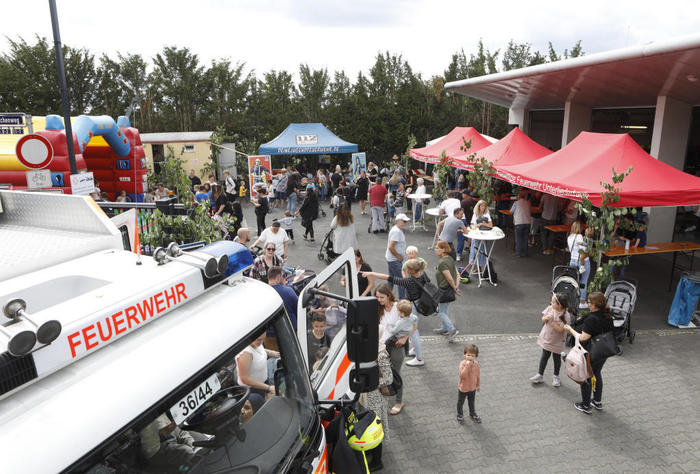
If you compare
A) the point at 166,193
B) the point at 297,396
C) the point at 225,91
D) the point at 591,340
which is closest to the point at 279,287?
the point at 297,396

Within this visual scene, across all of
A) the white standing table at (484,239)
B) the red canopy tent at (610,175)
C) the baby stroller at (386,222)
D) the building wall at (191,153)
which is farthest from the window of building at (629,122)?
the building wall at (191,153)

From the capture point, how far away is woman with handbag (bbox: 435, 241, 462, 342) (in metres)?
7.66

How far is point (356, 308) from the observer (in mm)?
2936

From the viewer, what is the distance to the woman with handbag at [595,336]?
593 centimetres

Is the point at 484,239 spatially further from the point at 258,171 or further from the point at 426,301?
the point at 258,171

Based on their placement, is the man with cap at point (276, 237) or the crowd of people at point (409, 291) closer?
the crowd of people at point (409, 291)

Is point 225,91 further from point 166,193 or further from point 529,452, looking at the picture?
point 529,452

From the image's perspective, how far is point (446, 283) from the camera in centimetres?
772

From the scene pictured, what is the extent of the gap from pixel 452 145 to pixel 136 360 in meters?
16.8

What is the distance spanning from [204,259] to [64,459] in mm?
1243

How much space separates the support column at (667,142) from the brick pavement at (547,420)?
Result: 6207mm

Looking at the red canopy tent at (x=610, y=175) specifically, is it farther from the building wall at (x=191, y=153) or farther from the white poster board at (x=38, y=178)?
the building wall at (x=191, y=153)

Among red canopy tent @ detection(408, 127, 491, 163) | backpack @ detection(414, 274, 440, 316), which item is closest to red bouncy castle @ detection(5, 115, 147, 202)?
backpack @ detection(414, 274, 440, 316)

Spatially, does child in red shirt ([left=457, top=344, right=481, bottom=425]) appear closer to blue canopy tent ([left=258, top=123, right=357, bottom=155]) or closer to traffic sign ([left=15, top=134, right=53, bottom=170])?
traffic sign ([left=15, top=134, right=53, bottom=170])
